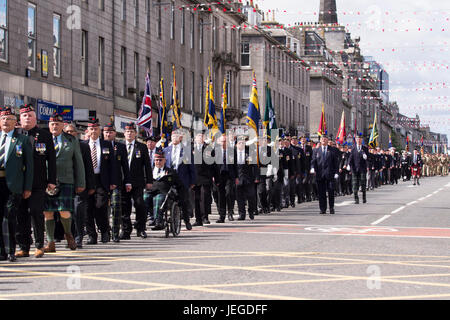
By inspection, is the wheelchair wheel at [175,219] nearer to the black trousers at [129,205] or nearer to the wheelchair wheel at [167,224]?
the wheelchair wheel at [167,224]

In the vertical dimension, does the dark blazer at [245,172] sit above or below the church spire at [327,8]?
below

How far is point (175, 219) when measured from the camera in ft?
53.1

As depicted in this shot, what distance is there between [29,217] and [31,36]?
1873 cm

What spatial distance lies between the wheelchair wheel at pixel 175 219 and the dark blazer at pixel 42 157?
3699 mm

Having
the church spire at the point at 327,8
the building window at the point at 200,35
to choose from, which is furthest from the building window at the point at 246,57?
the church spire at the point at 327,8

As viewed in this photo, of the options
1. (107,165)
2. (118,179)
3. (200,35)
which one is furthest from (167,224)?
(200,35)

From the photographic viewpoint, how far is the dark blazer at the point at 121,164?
49.9ft

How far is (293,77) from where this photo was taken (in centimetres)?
8712

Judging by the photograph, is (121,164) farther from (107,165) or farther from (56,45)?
(56,45)

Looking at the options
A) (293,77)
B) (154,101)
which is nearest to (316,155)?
(154,101)

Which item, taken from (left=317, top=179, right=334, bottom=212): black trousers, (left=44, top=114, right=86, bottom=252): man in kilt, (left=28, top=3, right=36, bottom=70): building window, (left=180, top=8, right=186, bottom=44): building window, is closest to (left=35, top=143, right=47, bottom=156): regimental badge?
(left=44, top=114, right=86, bottom=252): man in kilt

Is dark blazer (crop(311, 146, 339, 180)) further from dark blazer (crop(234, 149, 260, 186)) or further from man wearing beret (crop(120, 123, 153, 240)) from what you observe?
man wearing beret (crop(120, 123, 153, 240))
